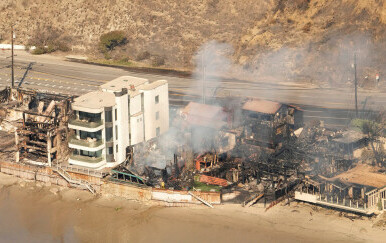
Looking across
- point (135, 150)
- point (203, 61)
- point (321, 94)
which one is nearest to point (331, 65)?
point (321, 94)

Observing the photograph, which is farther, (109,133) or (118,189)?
(109,133)

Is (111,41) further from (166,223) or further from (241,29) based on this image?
(166,223)

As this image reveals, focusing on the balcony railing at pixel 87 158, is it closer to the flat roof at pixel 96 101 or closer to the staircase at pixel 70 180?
the staircase at pixel 70 180

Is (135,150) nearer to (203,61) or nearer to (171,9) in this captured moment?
(203,61)

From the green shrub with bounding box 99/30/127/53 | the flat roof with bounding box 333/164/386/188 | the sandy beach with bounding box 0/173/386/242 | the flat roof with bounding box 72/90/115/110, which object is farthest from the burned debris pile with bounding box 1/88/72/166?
the green shrub with bounding box 99/30/127/53

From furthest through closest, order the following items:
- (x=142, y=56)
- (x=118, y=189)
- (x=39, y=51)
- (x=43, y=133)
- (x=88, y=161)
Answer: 1. (x=39, y=51)
2. (x=142, y=56)
3. (x=43, y=133)
4. (x=88, y=161)
5. (x=118, y=189)

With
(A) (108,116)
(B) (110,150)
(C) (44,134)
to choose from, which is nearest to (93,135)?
(B) (110,150)

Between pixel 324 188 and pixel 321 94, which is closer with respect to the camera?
pixel 324 188

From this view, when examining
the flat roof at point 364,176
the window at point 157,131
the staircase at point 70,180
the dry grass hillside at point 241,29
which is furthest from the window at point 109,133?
the dry grass hillside at point 241,29
